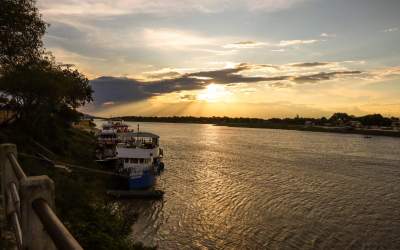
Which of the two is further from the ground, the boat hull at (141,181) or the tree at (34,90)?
the tree at (34,90)

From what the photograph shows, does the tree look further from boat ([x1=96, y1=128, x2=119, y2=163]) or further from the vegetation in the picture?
boat ([x1=96, y1=128, x2=119, y2=163])

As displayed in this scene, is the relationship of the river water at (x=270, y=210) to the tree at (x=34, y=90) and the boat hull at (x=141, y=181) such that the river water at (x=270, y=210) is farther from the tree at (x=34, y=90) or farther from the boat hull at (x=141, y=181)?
the tree at (x=34, y=90)

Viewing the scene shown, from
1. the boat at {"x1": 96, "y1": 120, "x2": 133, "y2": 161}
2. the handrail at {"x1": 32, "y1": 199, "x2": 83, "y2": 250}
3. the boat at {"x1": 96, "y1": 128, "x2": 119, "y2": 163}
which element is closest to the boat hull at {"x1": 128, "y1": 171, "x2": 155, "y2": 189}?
the boat at {"x1": 96, "y1": 120, "x2": 133, "y2": 161}

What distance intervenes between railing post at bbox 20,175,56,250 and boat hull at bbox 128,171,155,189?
119 ft

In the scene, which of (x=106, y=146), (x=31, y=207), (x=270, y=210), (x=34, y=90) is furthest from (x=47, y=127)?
(x=31, y=207)

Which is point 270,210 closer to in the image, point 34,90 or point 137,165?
point 137,165

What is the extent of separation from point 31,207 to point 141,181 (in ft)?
121

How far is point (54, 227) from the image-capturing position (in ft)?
8.67

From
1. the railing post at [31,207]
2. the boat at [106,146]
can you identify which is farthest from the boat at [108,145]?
the railing post at [31,207]

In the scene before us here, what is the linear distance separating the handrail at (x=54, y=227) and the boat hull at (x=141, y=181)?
36.5 m

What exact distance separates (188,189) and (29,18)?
24554mm

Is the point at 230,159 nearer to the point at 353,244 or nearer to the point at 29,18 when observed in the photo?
the point at 353,244

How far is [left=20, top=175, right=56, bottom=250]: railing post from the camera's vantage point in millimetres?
3127

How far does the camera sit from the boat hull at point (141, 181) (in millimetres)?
38750
